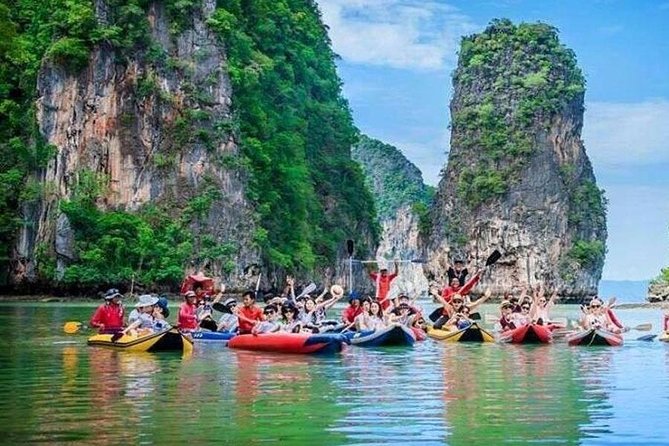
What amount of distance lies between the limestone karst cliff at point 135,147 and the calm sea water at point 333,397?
2884 cm

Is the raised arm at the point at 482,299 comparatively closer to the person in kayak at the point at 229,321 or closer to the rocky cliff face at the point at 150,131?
the person in kayak at the point at 229,321

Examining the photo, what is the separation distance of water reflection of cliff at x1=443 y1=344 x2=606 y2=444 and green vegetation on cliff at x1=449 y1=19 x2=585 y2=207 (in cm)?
6037

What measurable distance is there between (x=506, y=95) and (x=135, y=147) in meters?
37.6

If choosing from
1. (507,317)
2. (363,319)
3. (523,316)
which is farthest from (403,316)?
(523,316)

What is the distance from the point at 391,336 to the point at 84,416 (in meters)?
9.78

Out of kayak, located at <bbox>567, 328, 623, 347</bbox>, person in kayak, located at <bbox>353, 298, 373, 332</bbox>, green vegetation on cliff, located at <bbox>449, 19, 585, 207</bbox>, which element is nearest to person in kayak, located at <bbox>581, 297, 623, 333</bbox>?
kayak, located at <bbox>567, 328, 623, 347</bbox>

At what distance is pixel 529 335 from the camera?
19703 millimetres

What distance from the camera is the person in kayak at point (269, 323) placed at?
17.0m

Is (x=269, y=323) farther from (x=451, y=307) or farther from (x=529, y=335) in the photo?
(x=529, y=335)

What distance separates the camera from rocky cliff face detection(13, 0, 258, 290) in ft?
154

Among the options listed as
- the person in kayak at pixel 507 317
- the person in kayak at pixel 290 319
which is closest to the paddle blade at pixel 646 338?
the person in kayak at pixel 507 317

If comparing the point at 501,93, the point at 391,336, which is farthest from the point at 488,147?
the point at 391,336

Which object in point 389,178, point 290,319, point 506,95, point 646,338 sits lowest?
point 646,338

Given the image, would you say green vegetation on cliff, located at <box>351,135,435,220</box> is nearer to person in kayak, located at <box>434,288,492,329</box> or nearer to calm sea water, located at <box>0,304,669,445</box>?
person in kayak, located at <box>434,288,492,329</box>
